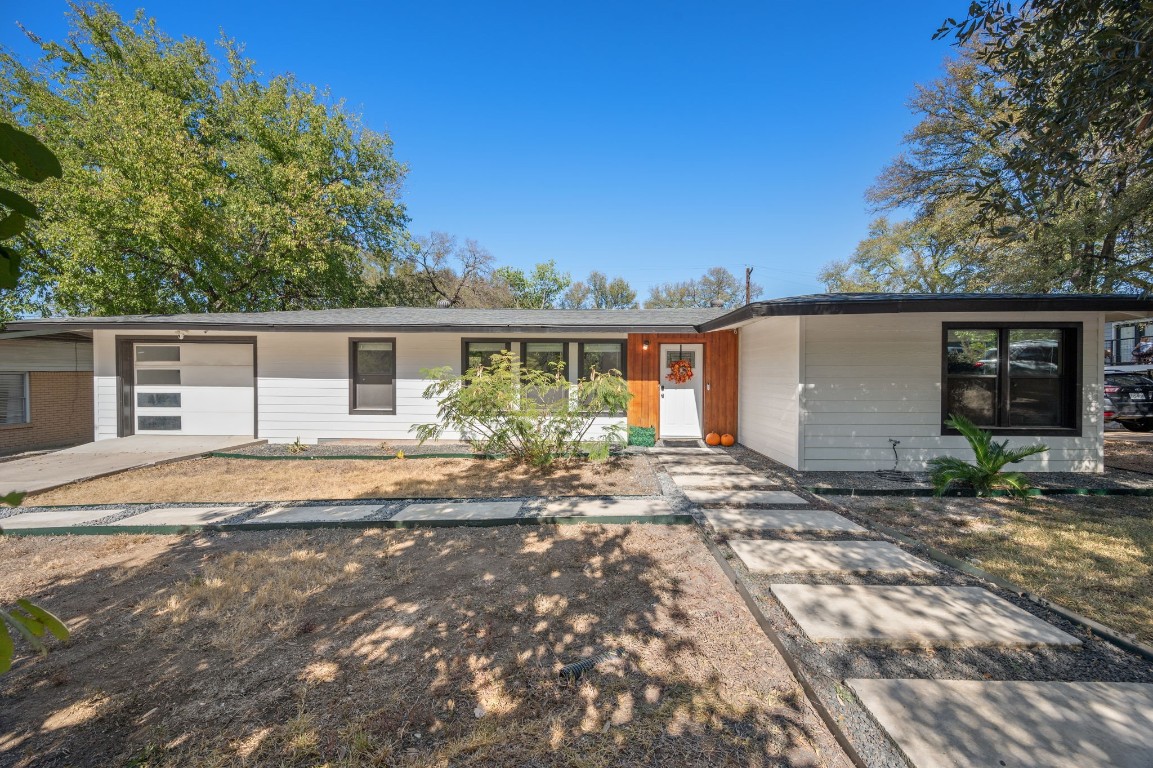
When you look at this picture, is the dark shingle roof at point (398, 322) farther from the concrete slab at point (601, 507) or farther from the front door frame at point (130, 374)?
the concrete slab at point (601, 507)

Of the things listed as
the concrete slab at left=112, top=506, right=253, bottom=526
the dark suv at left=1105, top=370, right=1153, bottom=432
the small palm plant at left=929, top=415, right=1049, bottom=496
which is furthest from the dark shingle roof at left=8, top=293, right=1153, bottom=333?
the dark suv at left=1105, top=370, right=1153, bottom=432

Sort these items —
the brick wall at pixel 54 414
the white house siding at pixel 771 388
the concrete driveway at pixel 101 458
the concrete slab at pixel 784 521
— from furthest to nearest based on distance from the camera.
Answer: the brick wall at pixel 54 414, the white house siding at pixel 771 388, the concrete driveway at pixel 101 458, the concrete slab at pixel 784 521

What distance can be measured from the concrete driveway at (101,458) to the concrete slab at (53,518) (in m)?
1.07

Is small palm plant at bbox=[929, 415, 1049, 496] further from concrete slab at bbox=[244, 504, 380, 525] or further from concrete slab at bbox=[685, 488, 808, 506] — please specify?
concrete slab at bbox=[244, 504, 380, 525]

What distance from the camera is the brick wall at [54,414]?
897 centimetres

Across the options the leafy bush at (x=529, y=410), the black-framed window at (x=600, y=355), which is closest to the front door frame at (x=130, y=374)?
the leafy bush at (x=529, y=410)

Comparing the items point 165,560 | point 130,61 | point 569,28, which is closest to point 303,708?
point 165,560

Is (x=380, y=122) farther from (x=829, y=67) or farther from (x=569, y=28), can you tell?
(x=829, y=67)

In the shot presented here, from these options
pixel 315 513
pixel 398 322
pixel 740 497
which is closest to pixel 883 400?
pixel 740 497

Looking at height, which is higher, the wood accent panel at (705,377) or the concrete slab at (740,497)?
the wood accent panel at (705,377)

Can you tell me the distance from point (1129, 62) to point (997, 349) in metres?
3.81

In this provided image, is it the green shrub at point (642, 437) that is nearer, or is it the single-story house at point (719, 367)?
the single-story house at point (719, 367)

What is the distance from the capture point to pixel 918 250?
1906cm

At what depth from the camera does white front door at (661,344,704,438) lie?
9.18m
